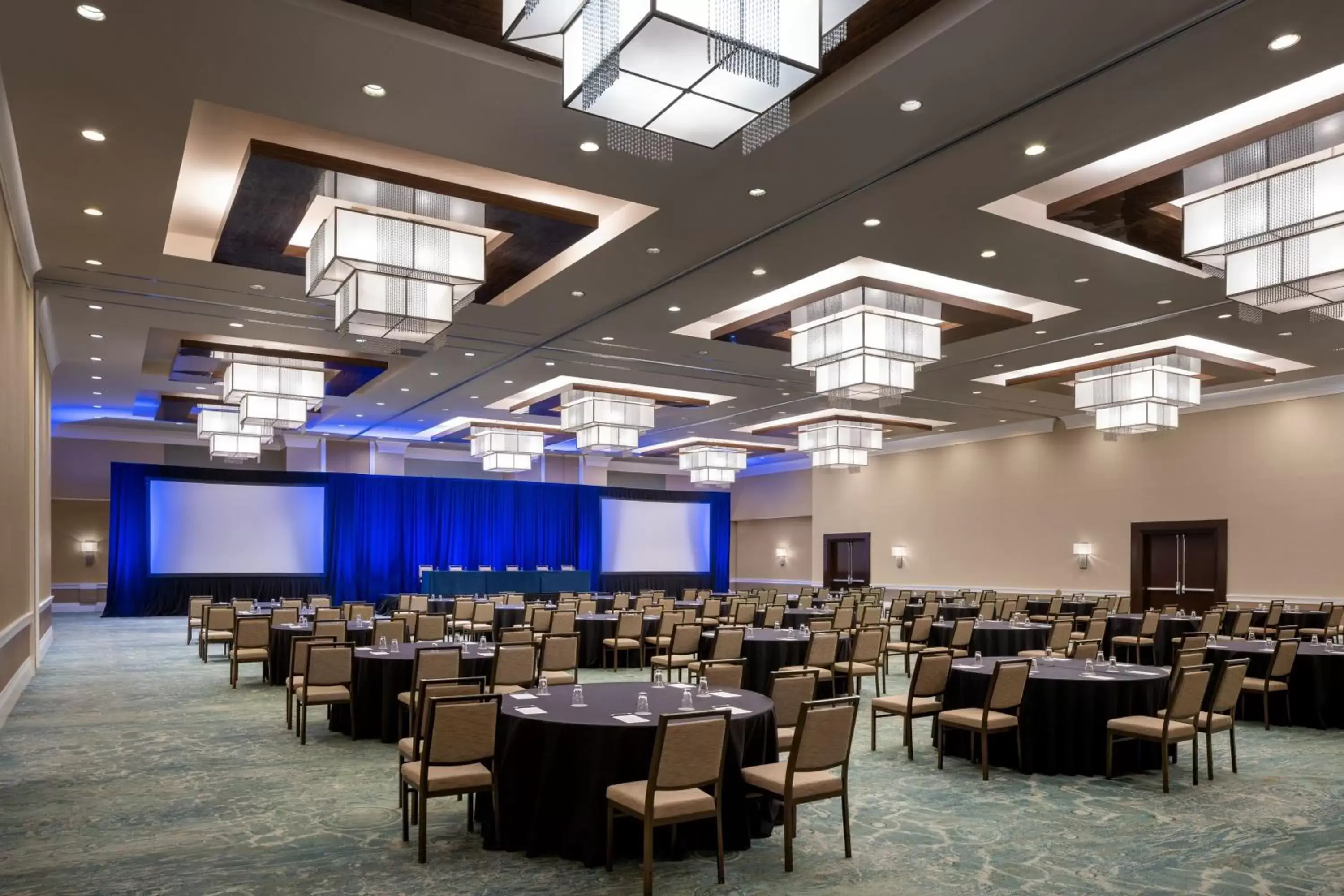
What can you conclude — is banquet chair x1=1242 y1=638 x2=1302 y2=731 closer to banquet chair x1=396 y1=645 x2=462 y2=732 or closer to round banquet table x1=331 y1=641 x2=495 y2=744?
round banquet table x1=331 y1=641 x2=495 y2=744

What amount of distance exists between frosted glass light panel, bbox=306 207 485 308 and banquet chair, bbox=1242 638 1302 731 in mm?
8161

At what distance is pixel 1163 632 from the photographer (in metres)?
14.1

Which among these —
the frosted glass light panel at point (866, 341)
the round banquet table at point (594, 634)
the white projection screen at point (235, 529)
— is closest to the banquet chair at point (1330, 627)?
the frosted glass light panel at point (866, 341)

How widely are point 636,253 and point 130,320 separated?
7345 millimetres

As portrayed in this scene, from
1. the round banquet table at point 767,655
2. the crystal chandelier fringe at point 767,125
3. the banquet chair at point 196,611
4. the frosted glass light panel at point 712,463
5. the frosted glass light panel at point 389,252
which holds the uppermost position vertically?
the frosted glass light panel at point 389,252

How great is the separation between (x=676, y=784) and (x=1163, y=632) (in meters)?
11.9

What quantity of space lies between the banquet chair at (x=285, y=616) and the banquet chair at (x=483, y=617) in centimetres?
247

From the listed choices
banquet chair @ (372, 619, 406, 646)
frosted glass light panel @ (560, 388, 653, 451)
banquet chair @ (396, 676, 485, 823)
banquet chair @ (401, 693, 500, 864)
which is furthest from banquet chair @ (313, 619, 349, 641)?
frosted glass light panel @ (560, 388, 653, 451)

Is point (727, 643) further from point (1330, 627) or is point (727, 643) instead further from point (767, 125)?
point (1330, 627)

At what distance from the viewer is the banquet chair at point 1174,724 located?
6656 millimetres

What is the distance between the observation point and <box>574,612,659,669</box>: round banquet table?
550 inches

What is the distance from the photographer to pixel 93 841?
5344 millimetres

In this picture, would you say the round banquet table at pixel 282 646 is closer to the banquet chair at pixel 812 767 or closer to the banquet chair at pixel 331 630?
the banquet chair at pixel 331 630

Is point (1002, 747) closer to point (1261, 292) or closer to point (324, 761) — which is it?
point (1261, 292)
